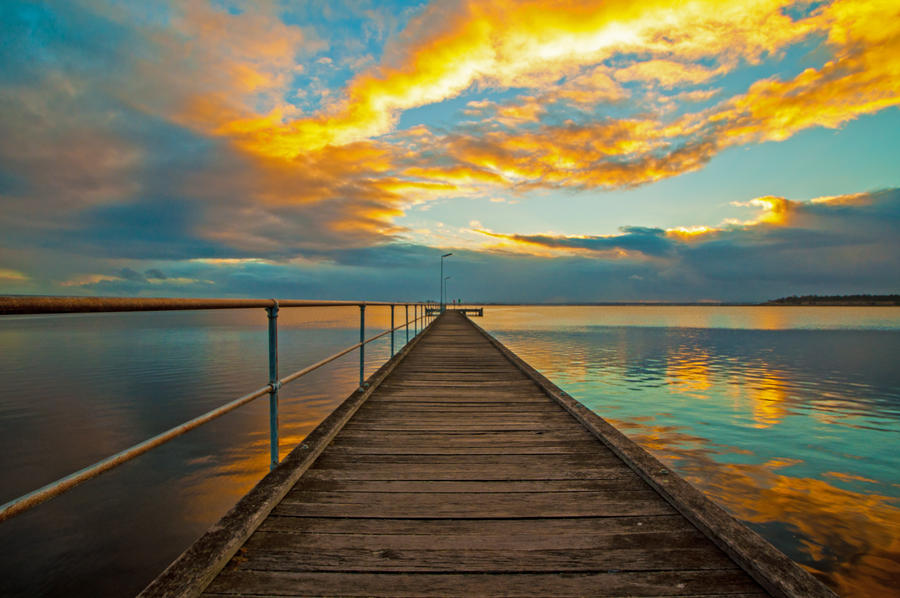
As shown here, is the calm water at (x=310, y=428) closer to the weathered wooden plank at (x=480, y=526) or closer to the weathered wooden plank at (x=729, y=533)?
the weathered wooden plank at (x=729, y=533)

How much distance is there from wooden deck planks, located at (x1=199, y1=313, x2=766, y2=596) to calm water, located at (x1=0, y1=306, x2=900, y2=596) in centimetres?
278

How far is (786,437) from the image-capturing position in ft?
26.9

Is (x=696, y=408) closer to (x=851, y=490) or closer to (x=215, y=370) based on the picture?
(x=851, y=490)

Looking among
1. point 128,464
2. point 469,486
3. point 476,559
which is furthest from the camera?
point 128,464

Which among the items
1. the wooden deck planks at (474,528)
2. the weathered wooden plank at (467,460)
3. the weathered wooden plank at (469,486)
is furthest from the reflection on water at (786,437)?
the wooden deck planks at (474,528)

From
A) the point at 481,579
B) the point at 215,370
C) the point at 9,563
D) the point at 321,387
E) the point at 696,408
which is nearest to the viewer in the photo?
the point at 481,579

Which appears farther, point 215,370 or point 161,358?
point 161,358

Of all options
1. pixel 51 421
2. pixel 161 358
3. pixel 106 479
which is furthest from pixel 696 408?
pixel 161 358

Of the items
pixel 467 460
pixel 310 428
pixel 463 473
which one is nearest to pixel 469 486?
pixel 463 473

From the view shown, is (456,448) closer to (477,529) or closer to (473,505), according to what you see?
(473,505)

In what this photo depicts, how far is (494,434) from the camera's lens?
12.1 feet

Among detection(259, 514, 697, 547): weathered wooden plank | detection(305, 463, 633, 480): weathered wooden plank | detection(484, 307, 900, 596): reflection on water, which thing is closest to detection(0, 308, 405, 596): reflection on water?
detection(305, 463, 633, 480): weathered wooden plank

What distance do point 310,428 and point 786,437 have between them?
365 inches

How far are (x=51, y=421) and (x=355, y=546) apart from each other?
1157cm
